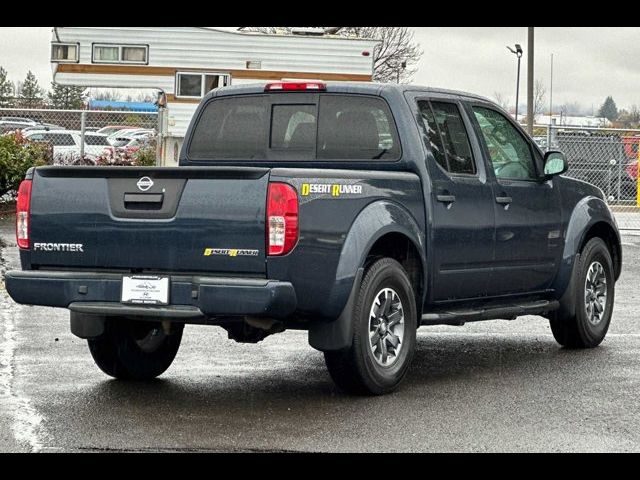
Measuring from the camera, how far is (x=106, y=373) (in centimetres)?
858

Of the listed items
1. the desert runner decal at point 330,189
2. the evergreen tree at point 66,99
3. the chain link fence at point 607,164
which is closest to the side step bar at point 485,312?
the desert runner decal at point 330,189

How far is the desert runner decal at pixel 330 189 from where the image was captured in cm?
733

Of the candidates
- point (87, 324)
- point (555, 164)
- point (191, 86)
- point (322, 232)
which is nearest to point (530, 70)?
point (191, 86)

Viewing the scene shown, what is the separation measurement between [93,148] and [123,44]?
115 inches

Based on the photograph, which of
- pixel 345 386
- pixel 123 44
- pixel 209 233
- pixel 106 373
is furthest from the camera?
pixel 123 44

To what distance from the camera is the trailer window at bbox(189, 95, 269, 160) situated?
904cm

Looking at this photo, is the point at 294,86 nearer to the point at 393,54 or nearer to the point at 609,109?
the point at 393,54

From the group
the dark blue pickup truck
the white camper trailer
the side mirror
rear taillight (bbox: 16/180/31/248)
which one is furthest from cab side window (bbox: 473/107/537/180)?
the white camper trailer

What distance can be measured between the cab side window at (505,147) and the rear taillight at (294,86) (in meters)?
1.23

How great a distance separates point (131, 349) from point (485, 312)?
2.39 meters

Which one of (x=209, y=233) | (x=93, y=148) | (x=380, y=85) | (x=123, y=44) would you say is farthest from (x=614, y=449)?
(x=93, y=148)

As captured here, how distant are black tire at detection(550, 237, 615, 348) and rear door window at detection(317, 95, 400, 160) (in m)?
2.31

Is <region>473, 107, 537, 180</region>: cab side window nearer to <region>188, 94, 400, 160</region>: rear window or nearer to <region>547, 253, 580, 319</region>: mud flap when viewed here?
<region>547, 253, 580, 319</region>: mud flap
